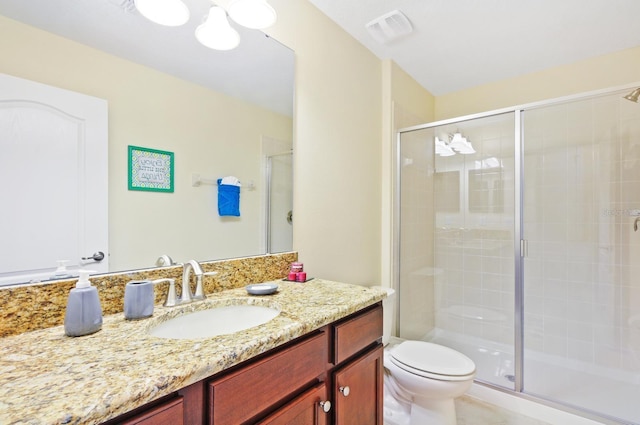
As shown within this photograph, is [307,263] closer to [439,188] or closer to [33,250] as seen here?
[33,250]

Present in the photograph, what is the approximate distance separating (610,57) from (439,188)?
145cm

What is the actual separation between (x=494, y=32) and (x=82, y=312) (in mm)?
2492

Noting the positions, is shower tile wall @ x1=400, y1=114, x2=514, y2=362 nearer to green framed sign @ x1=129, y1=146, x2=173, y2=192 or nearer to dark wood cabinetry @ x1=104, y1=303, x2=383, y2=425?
dark wood cabinetry @ x1=104, y1=303, x2=383, y2=425

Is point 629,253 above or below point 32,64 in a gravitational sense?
below

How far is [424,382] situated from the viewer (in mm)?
1490

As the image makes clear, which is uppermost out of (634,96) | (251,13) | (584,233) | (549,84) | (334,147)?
(549,84)

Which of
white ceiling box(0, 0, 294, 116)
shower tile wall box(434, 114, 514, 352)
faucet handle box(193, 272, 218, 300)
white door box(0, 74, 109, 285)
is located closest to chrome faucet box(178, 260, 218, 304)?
faucet handle box(193, 272, 218, 300)

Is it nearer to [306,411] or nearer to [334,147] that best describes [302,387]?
[306,411]

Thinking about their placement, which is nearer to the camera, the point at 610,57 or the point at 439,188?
the point at 610,57

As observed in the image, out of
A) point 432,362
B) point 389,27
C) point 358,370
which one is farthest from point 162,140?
point 432,362

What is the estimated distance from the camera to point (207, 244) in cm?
124

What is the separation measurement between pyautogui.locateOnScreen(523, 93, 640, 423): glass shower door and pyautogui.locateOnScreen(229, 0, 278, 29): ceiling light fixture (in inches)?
75.6

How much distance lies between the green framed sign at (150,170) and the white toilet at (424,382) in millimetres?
1435

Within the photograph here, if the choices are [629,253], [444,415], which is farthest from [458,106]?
[444,415]
